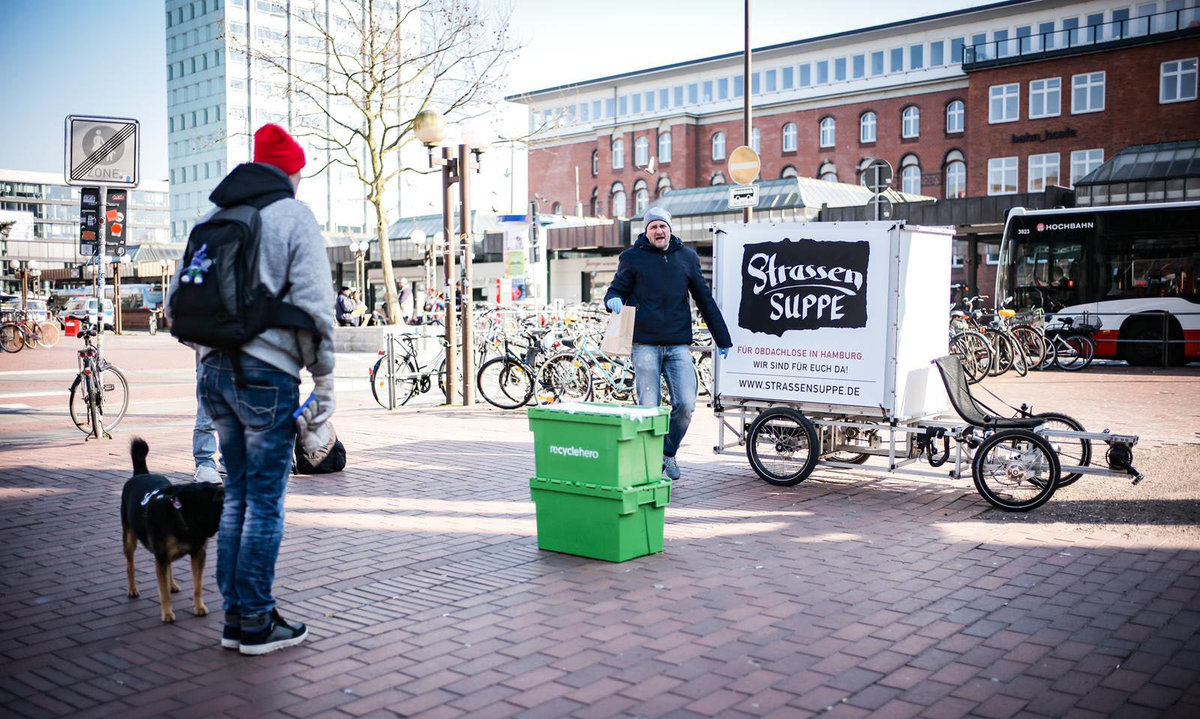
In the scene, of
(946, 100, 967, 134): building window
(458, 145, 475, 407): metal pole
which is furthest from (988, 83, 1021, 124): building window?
(458, 145, 475, 407): metal pole

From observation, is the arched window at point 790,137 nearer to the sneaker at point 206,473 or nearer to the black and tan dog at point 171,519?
the sneaker at point 206,473

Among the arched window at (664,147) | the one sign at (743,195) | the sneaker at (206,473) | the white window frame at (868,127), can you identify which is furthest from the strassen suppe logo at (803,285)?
the arched window at (664,147)

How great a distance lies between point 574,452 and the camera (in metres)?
5.56

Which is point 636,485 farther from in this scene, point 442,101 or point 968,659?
point 442,101

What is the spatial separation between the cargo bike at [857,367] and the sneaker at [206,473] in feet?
12.8

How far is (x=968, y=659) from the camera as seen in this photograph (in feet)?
13.4

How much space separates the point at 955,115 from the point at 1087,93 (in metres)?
10.4

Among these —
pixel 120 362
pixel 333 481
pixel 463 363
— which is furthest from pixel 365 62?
pixel 333 481

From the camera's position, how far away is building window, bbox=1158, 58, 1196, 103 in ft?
152

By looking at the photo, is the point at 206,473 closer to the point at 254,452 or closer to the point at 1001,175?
the point at 254,452

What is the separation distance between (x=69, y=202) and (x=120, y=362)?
119464 millimetres

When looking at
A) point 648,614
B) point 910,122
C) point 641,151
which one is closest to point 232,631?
Answer: point 648,614

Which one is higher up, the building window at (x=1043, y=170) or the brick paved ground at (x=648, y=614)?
the building window at (x=1043, y=170)

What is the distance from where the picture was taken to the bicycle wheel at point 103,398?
1013cm
